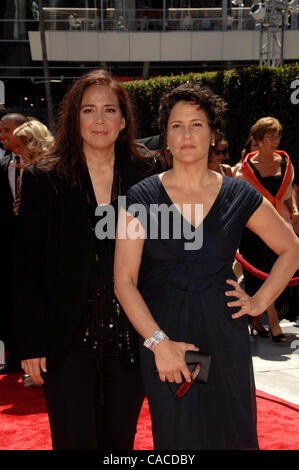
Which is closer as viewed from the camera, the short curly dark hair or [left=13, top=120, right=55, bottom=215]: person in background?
the short curly dark hair

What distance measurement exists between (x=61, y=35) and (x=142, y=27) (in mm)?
3742

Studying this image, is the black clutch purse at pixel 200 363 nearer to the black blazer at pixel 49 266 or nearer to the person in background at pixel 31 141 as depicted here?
the black blazer at pixel 49 266

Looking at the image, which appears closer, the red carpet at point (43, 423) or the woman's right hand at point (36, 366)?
the woman's right hand at point (36, 366)

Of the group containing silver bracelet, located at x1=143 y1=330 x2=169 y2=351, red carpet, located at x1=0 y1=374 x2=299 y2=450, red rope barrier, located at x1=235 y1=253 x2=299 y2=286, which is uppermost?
silver bracelet, located at x1=143 y1=330 x2=169 y2=351

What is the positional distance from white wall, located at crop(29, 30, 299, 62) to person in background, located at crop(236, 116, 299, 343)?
23.8 meters

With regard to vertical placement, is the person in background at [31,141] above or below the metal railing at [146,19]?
below

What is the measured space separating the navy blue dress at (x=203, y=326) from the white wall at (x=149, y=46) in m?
28.0

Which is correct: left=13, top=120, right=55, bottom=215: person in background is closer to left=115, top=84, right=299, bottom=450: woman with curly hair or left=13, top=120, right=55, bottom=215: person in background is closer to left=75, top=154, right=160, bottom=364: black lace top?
left=75, top=154, right=160, bottom=364: black lace top

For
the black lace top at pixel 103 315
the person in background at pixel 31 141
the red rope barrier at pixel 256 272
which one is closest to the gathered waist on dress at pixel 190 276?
the black lace top at pixel 103 315

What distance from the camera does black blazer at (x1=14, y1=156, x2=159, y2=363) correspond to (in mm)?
2668

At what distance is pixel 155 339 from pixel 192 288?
25 centimetres

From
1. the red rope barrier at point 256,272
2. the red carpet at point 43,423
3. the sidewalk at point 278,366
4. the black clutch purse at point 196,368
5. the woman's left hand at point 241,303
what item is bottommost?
the sidewalk at point 278,366

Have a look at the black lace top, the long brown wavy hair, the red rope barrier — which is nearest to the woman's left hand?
the black lace top

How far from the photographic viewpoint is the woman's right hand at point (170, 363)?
2.31 m
